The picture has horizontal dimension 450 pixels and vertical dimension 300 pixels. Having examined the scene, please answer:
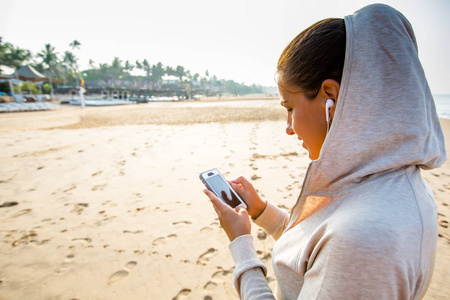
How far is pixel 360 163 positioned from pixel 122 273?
7.65 feet

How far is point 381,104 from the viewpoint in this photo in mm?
723

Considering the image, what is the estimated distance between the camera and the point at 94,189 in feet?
13.3

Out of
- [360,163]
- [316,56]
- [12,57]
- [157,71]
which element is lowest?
[360,163]

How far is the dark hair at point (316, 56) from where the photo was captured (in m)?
0.83

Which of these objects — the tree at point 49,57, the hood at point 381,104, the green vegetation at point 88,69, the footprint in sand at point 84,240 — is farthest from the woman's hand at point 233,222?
the tree at point 49,57

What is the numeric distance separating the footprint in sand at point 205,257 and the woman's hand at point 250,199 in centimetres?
107

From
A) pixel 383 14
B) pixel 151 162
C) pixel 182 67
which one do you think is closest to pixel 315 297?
pixel 383 14

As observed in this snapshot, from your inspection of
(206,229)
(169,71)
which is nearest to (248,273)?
(206,229)

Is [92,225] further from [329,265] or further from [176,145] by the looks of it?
[176,145]

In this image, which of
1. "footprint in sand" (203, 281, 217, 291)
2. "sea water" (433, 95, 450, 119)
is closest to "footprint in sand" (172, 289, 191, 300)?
"footprint in sand" (203, 281, 217, 291)

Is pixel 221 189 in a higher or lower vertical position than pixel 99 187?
higher

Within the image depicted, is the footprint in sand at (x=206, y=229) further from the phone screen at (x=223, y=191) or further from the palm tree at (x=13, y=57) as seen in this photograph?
the palm tree at (x=13, y=57)

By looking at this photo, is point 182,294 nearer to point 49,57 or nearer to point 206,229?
point 206,229

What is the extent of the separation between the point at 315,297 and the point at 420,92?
71 centimetres
